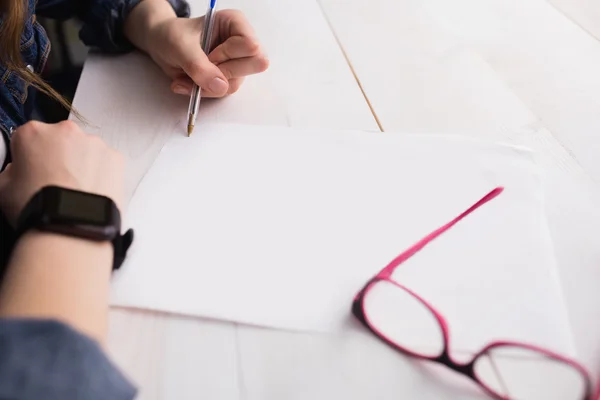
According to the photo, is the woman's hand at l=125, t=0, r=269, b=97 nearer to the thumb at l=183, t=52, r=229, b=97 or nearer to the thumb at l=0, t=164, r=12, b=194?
the thumb at l=183, t=52, r=229, b=97

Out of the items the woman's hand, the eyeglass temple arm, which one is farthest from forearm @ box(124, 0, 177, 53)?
the eyeglass temple arm

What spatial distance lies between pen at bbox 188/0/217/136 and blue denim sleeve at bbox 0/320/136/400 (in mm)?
244

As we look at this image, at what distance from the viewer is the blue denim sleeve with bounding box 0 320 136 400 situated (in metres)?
0.29

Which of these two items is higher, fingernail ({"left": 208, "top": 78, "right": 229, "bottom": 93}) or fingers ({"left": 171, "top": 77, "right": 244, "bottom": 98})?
fingernail ({"left": 208, "top": 78, "right": 229, "bottom": 93})

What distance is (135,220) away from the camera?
41cm

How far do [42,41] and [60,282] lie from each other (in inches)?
16.8

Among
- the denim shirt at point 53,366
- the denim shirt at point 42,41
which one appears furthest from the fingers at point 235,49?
the denim shirt at point 53,366

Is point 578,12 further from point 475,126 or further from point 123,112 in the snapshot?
point 123,112

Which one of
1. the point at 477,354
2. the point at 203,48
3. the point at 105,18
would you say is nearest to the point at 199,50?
the point at 203,48

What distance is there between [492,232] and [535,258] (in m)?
0.04

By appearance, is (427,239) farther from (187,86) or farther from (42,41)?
(42,41)

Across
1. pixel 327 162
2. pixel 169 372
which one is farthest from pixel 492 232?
pixel 169 372

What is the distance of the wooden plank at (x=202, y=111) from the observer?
33cm

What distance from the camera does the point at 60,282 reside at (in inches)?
13.4
